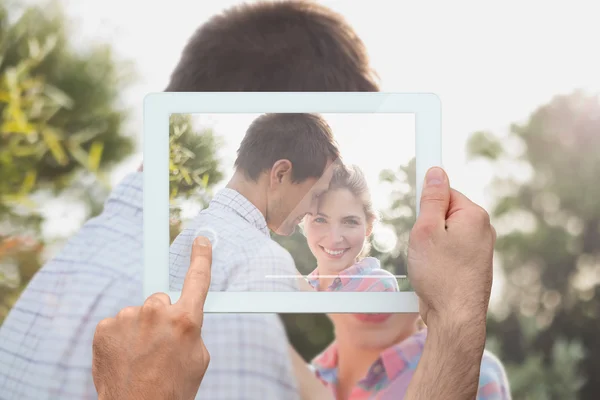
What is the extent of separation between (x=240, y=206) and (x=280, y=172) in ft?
0.18

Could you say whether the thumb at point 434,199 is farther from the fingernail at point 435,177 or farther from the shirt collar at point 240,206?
the shirt collar at point 240,206

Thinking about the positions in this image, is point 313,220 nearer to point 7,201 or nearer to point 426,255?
point 426,255

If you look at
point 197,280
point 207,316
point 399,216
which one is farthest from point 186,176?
point 207,316

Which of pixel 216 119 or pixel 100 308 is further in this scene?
pixel 100 308

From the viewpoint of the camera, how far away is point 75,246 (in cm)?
93

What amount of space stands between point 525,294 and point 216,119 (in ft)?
4.53

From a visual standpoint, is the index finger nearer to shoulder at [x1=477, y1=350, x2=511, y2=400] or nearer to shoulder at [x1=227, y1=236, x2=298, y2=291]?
shoulder at [x1=227, y1=236, x2=298, y2=291]

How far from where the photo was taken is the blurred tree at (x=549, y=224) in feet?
5.65

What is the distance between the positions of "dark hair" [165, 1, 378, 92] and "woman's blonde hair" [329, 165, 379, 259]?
34cm

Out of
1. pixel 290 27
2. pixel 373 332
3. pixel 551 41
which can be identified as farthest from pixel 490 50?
pixel 373 332

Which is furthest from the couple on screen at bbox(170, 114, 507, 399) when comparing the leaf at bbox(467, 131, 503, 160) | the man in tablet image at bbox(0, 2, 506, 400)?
the leaf at bbox(467, 131, 503, 160)

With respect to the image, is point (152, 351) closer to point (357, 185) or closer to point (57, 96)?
point (357, 185)

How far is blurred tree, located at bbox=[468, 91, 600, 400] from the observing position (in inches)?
67.7

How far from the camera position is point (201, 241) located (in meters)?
0.60
